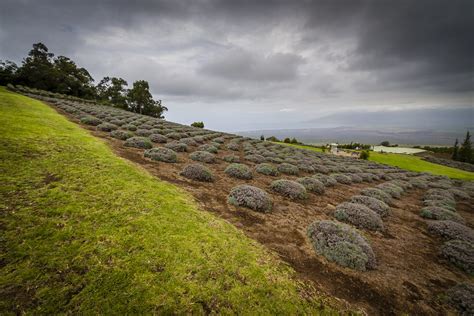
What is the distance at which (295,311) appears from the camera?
11.3 feet

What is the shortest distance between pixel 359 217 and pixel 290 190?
3.09m

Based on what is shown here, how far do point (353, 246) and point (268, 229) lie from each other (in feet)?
8.15

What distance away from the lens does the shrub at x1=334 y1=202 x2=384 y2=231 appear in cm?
762

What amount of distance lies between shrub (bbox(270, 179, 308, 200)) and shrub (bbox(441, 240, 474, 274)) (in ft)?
16.6

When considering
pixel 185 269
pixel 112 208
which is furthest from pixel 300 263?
pixel 112 208

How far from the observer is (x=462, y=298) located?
4.25 m

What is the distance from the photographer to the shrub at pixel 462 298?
4.11 meters

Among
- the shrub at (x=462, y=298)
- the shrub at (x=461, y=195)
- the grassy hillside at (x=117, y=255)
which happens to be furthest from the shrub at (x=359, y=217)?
the shrub at (x=461, y=195)

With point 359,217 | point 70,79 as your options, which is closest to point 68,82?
point 70,79

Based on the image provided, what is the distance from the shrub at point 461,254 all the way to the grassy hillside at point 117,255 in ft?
19.8

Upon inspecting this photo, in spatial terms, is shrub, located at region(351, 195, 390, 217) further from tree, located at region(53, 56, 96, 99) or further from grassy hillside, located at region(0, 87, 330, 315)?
tree, located at region(53, 56, 96, 99)

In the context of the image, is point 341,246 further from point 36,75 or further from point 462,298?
point 36,75

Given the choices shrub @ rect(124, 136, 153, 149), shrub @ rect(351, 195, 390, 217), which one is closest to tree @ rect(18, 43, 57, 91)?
shrub @ rect(124, 136, 153, 149)

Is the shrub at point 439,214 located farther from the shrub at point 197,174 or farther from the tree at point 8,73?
the tree at point 8,73
